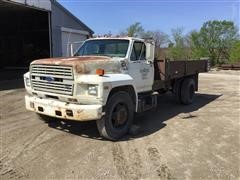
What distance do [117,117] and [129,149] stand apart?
0.81 meters

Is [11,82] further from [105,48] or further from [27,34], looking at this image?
[27,34]

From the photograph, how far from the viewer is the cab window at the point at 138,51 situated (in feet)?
22.1

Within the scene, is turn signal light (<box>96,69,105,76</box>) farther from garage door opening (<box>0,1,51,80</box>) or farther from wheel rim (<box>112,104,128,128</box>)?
garage door opening (<box>0,1,51,80</box>)

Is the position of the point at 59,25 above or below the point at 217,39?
below

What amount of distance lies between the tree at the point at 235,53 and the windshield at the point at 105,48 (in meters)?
28.2

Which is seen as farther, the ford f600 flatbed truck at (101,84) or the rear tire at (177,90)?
the rear tire at (177,90)

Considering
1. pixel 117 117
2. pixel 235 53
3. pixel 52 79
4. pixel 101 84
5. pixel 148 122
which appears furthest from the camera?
pixel 235 53

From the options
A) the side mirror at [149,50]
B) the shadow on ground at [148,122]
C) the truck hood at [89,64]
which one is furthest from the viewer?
the side mirror at [149,50]

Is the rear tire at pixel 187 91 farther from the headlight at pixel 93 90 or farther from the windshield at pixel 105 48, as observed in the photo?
the headlight at pixel 93 90

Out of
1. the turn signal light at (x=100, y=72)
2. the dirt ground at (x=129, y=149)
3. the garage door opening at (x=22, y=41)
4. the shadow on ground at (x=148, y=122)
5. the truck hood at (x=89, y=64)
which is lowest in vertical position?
the dirt ground at (x=129, y=149)

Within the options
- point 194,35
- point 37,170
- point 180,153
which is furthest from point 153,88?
point 194,35

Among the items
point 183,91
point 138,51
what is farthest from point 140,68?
point 183,91

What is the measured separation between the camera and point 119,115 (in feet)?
19.7

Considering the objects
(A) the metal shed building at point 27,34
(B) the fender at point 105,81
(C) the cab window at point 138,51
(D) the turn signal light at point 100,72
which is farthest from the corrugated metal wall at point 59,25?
(D) the turn signal light at point 100,72
